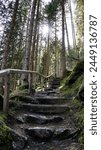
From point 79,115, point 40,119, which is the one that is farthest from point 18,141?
point 79,115

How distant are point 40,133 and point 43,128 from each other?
16 centimetres

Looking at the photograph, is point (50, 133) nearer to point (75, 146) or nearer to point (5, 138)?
point (75, 146)

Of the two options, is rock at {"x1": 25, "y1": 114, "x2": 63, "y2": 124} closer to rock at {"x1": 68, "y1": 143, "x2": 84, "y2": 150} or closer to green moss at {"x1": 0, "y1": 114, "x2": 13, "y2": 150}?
rock at {"x1": 68, "y1": 143, "x2": 84, "y2": 150}

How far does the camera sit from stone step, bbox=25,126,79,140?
556 cm

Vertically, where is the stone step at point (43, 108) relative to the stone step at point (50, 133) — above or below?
above

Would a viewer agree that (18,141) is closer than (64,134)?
Yes

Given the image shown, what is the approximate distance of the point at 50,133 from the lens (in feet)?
18.4

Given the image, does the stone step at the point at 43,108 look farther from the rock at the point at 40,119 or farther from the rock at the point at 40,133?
the rock at the point at 40,133

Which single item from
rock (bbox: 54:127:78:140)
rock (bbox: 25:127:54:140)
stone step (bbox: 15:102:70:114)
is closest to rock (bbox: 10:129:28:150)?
rock (bbox: 25:127:54:140)

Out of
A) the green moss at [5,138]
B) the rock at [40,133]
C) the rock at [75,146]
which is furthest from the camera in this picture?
the rock at [40,133]

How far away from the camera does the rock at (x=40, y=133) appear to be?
18.2ft

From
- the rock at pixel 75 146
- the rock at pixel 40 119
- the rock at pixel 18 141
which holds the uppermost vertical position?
the rock at pixel 40 119

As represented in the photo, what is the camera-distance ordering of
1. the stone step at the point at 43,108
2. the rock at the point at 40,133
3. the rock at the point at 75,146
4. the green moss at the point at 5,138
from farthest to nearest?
the stone step at the point at 43,108
the rock at the point at 40,133
the rock at the point at 75,146
the green moss at the point at 5,138

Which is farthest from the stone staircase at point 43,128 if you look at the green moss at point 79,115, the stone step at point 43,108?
the green moss at point 79,115
